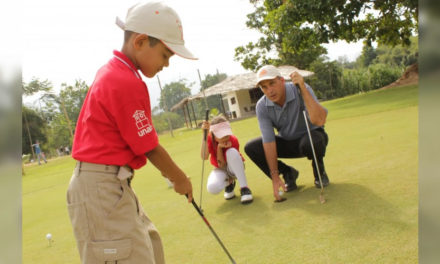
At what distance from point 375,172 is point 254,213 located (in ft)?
5.62

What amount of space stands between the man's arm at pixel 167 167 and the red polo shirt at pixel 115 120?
0.28 feet

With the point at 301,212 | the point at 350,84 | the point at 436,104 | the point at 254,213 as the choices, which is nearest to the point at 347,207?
the point at 301,212

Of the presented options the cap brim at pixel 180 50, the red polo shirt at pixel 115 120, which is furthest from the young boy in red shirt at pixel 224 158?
the red polo shirt at pixel 115 120

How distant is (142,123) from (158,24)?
0.61 metres

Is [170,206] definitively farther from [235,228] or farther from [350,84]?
[350,84]

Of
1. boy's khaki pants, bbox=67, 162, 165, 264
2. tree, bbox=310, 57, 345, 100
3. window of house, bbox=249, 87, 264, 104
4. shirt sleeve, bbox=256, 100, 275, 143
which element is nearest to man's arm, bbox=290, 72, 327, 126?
shirt sleeve, bbox=256, 100, 275, 143

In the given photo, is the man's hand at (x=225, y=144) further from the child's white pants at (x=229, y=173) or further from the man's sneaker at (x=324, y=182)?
the man's sneaker at (x=324, y=182)

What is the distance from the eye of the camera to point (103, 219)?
6.81 feet

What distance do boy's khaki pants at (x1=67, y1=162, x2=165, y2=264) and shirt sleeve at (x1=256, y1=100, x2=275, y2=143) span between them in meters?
2.76

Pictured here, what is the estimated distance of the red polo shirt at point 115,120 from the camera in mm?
2036

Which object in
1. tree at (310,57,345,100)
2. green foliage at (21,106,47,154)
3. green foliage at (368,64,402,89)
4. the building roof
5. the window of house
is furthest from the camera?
green foliage at (21,106,47,154)

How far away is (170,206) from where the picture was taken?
520 centimetres

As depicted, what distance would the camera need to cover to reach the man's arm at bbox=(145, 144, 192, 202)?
221 cm

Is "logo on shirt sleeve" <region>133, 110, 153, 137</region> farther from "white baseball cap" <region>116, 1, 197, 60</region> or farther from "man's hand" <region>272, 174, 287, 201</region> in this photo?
"man's hand" <region>272, 174, 287, 201</region>
